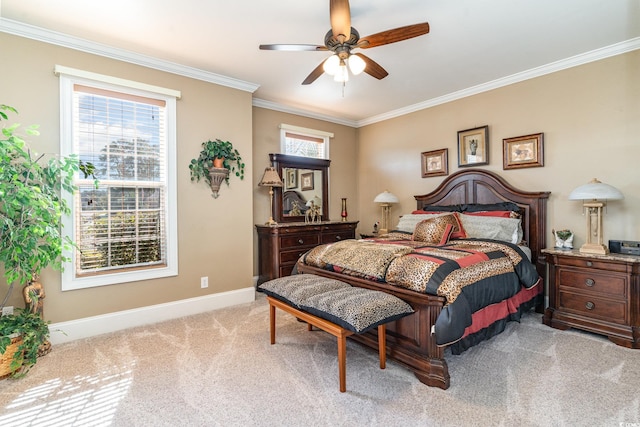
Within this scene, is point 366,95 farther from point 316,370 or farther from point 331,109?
point 316,370

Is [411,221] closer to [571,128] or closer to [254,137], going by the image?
[571,128]

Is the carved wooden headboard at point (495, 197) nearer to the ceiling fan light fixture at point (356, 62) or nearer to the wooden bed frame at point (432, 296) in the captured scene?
the wooden bed frame at point (432, 296)

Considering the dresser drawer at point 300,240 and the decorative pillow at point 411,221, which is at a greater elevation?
the decorative pillow at point 411,221

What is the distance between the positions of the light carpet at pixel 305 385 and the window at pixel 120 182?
0.75m

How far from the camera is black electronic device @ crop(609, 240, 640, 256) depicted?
2.78 metres

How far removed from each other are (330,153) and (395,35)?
3.28 meters

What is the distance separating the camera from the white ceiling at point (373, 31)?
241cm

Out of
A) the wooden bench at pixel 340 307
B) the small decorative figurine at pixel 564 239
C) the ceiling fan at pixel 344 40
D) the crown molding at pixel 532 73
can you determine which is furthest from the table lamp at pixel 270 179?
the small decorative figurine at pixel 564 239

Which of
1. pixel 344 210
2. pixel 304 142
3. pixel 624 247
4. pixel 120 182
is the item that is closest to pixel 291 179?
pixel 304 142

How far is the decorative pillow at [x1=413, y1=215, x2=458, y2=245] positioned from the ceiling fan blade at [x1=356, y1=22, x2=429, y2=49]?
197 cm

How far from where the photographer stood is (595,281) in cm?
282

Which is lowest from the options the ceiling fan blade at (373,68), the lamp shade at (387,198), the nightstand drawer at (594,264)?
the nightstand drawer at (594,264)

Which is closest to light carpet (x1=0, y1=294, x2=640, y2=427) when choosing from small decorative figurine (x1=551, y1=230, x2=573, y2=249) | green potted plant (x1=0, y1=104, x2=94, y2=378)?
green potted plant (x1=0, y1=104, x2=94, y2=378)

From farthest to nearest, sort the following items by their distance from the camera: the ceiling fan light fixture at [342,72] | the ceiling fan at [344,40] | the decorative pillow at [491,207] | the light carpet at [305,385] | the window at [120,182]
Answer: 1. the decorative pillow at [491,207]
2. the window at [120,182]
3. the ceiling fan light fixture at [342,72]
4. the ceiling fan at [344,40]
5. the light carpet at [305,385]
